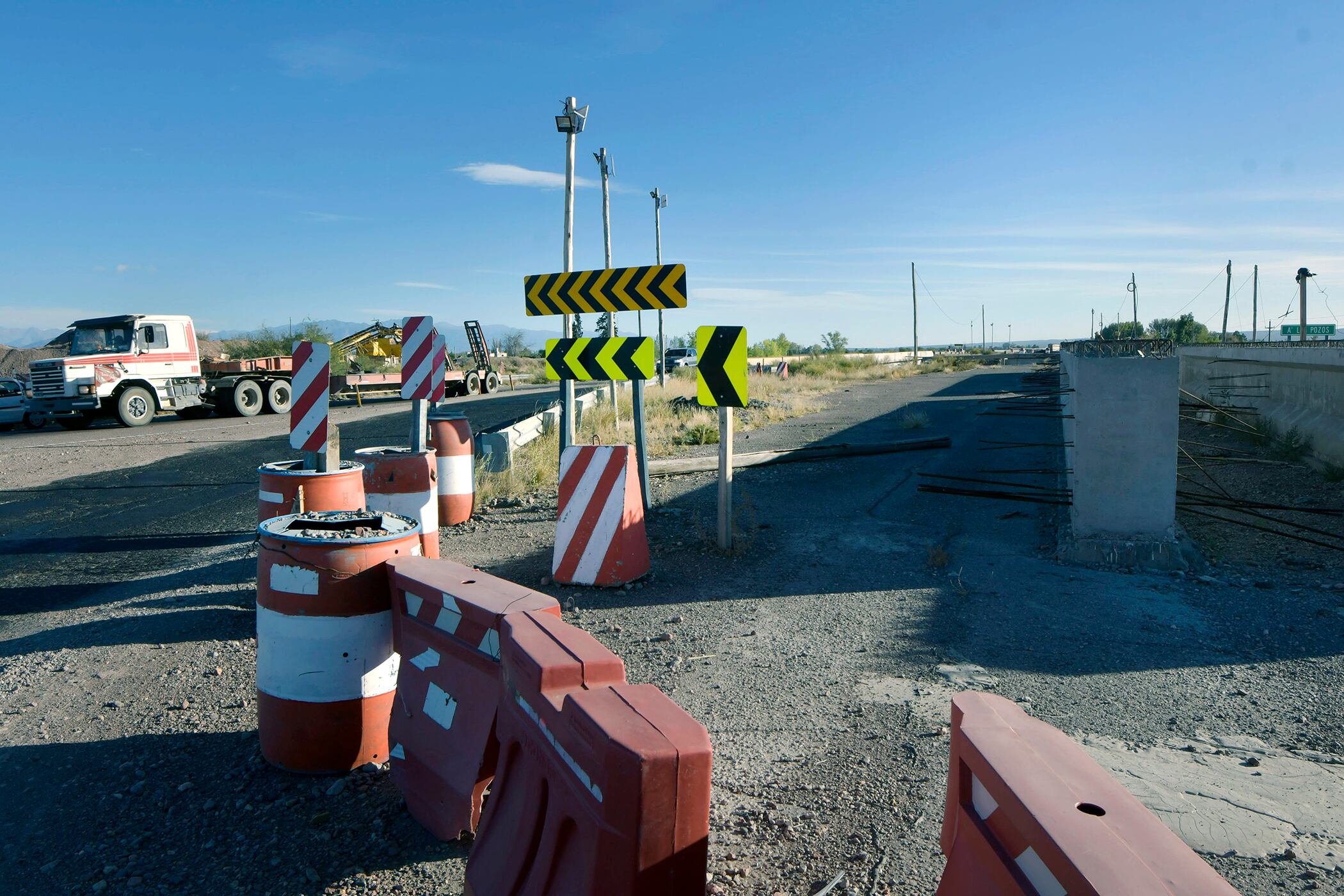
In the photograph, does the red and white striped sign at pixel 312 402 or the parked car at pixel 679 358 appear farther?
the parked car at pixel 679 358

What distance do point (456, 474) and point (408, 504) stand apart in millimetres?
2106

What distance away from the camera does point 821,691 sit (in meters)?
4.76

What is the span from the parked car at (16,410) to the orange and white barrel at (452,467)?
19.5 meters

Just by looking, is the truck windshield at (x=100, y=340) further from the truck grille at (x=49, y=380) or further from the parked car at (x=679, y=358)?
the parked car at (x=679, y=358)

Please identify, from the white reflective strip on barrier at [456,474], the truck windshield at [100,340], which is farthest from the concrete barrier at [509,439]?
the truck windshield at [100,340]

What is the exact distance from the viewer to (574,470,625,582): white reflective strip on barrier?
6848mm

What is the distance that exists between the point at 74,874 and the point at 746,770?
2.62 meters

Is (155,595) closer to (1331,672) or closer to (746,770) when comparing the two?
(746,770)

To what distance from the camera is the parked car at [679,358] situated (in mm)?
58469

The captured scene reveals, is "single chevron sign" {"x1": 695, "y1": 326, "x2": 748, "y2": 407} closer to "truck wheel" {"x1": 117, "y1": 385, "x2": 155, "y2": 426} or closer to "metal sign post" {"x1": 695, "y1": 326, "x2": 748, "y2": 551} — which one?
"metal sign post" {"x1": 695, "y1": 326, "x2": 748, "y2": 551}

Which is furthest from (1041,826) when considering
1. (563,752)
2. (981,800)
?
(563,752)

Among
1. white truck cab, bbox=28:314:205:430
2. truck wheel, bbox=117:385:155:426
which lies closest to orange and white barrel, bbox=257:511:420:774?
white truck cab, bbox=28:314:205:430

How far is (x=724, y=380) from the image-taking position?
796cm

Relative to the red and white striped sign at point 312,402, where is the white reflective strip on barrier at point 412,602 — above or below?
below
